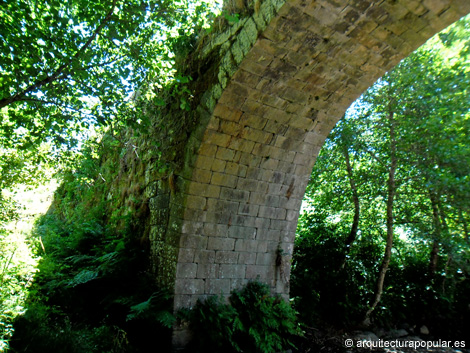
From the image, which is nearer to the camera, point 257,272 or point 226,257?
point 226,257

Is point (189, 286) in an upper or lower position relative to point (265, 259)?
lower

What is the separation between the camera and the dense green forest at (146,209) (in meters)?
3.50

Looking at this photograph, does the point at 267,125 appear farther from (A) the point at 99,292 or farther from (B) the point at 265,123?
(A) the point at 99,292

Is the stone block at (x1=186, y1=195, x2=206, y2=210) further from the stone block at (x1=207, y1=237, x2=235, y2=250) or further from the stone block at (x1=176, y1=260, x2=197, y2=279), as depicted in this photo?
the stone block at (x1=176, y1=260, x2=197, y2=279)

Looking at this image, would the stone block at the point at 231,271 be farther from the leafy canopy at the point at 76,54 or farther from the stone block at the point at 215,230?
the leafy canopy at the point at 76,54

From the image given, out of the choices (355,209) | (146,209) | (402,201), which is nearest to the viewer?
(146,209)

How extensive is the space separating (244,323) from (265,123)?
118 inches

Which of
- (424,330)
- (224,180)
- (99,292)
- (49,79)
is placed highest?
(49,79)

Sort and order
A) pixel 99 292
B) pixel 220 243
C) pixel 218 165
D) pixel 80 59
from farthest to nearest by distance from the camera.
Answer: pixel 99 292, pixel 220 243, pixel 218 165, pixel 80 59

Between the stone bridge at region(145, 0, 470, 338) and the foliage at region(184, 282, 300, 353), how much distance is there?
20cm

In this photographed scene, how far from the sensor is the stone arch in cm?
334

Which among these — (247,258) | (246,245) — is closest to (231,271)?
(247,258)

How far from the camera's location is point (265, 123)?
450 cm

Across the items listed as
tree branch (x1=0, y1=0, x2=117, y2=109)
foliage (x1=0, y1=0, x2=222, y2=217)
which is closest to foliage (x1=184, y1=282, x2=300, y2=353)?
foliage (x1=0, y1=0, x2=222, y2=217)
